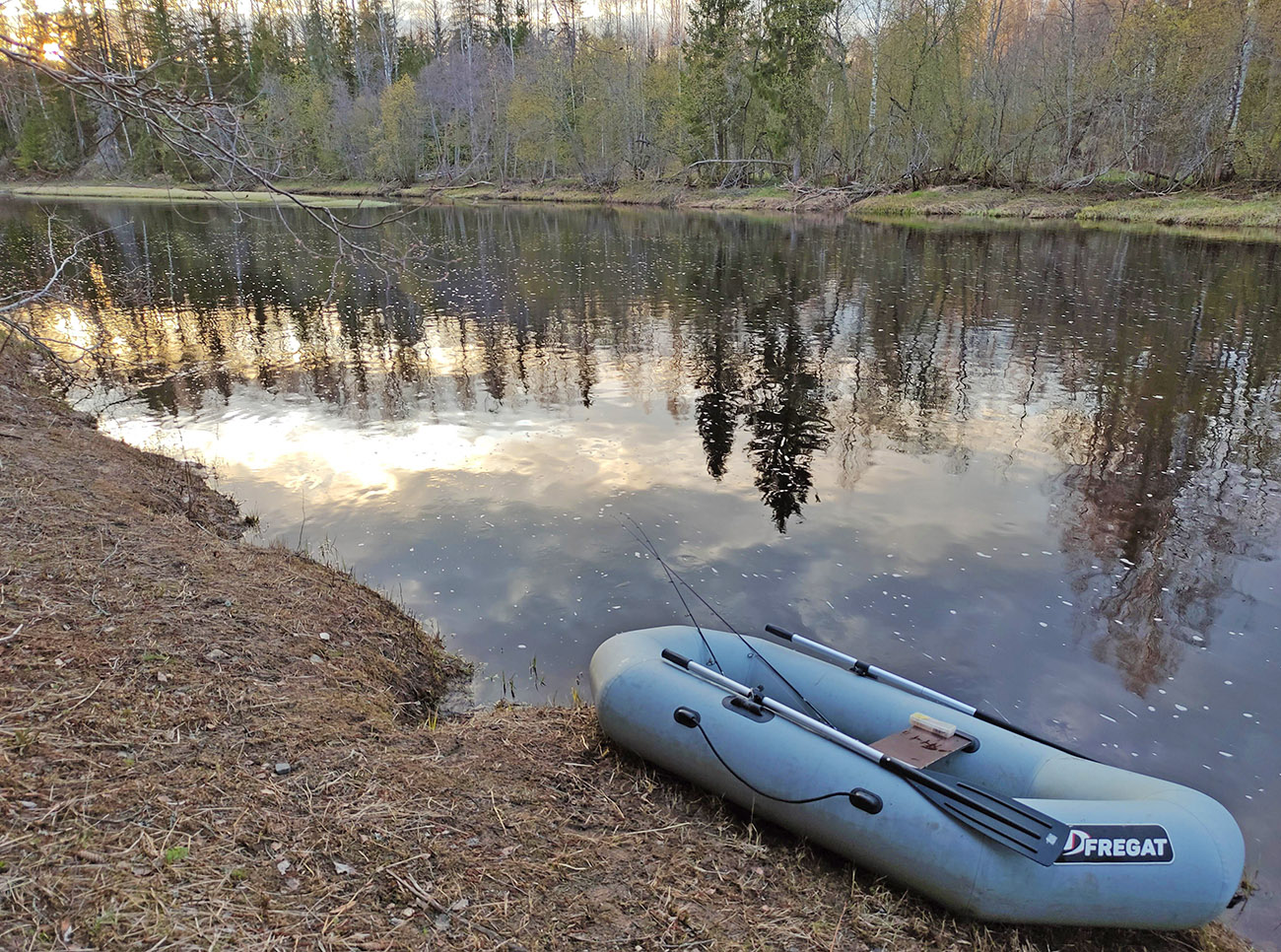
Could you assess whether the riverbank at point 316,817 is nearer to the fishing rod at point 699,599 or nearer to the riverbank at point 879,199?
the fishing rod at point 699,599

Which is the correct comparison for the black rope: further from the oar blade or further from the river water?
the river water

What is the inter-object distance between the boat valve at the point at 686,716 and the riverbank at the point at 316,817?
1.27 feet

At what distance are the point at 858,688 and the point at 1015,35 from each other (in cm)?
5133

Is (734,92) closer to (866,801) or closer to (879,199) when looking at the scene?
(879,199)

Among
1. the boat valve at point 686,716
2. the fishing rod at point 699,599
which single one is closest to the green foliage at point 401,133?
the fishing rod at point 699,599

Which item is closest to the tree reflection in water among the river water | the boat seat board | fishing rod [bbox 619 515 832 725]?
the river water

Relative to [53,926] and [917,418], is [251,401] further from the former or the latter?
[53,926]

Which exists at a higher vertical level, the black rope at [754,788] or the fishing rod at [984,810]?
the fishing rod at [984,810]

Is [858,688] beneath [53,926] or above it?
beneath

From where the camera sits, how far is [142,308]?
17.8 m

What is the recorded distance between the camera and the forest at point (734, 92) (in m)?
29.9

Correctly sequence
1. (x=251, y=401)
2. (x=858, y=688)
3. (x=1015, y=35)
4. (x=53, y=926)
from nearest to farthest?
(x=53, y=926)
(x=858, y=688)
(x=251, y=401)
(x=1015, y=35)

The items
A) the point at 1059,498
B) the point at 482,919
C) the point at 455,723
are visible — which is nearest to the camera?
the point at 482,919

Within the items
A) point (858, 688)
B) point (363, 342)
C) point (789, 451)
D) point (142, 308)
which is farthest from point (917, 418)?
point (142, 308)
